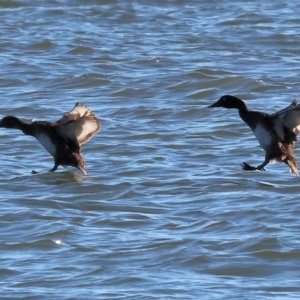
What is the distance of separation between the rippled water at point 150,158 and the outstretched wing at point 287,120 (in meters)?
0.50

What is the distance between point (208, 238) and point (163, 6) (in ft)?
47.5

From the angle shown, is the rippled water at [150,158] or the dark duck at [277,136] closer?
the rippled water at [150,158]

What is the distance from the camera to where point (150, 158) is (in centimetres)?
1327

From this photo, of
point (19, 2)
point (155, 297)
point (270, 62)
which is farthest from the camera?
point (19, 2)

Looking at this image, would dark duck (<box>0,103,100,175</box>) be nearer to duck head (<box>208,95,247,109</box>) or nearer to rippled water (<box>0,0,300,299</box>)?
rippled water (<box>0,0,300,299</box>)

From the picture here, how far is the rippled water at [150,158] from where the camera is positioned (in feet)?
29.6

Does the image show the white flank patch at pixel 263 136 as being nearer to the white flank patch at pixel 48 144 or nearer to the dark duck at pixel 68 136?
the dark duck at pixel 68 136

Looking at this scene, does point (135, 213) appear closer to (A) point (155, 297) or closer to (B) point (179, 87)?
(A) point (155, 297)

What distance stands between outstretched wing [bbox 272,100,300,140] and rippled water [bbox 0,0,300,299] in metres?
0.50

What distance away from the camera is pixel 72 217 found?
10.7 m

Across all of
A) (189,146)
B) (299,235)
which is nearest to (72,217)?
(299,235)

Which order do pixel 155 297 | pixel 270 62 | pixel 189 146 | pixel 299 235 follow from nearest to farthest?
pixel 155 297, pixel 299 235, pixel 189 146, pixel 270 62

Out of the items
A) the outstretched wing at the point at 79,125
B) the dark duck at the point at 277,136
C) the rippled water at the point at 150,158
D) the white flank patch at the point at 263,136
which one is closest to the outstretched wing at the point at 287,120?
the dark duck at the point at 277,136

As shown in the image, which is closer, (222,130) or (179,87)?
(222,130)
